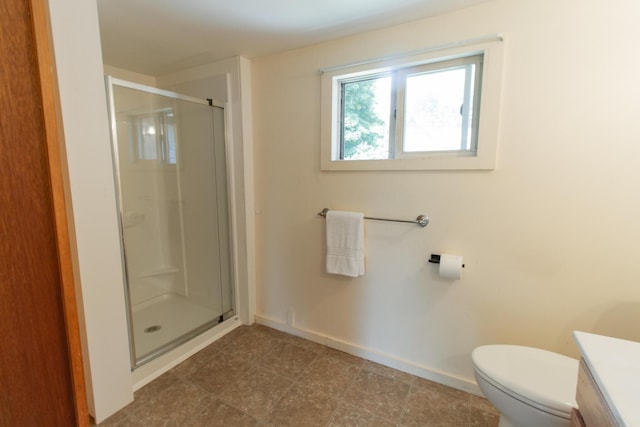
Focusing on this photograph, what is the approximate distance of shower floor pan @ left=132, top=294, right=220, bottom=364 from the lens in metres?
1.95

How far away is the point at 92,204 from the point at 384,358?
1926mm

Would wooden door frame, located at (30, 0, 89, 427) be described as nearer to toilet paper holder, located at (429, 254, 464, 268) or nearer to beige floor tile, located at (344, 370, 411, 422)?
beige floor tile, located at (344, 370, 411, 422)

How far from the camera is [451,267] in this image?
1579 millimetres

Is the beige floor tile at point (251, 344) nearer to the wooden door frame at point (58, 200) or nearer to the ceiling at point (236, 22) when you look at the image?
the wooden door frame at point (58, 200)

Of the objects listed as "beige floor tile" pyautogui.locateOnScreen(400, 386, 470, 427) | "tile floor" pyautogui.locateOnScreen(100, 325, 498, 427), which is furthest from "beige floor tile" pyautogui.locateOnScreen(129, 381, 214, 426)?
"beige floor tile" pyautogui.locateOnScreen(400, 386, 470, 427)

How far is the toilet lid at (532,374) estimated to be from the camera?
1076mm

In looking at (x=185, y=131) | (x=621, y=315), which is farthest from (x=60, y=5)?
(x=621, y=315)

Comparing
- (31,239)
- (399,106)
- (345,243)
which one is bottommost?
(345,243)

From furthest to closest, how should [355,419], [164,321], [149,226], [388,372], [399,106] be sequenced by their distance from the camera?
[149,226], [164,321], [388,372], [399,106], [355,419]

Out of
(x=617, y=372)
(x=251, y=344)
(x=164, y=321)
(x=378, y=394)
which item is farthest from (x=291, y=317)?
(x=617, y=372)

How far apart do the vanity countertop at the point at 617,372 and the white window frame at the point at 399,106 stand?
3.09ft

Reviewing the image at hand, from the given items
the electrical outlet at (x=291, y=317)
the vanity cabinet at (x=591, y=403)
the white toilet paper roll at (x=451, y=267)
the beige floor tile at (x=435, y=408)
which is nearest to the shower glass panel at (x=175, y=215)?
the electrical outlet at (x=291, y=317)

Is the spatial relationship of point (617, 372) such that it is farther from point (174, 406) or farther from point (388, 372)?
point (174, 406)

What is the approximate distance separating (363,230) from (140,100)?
1812 millimetres
